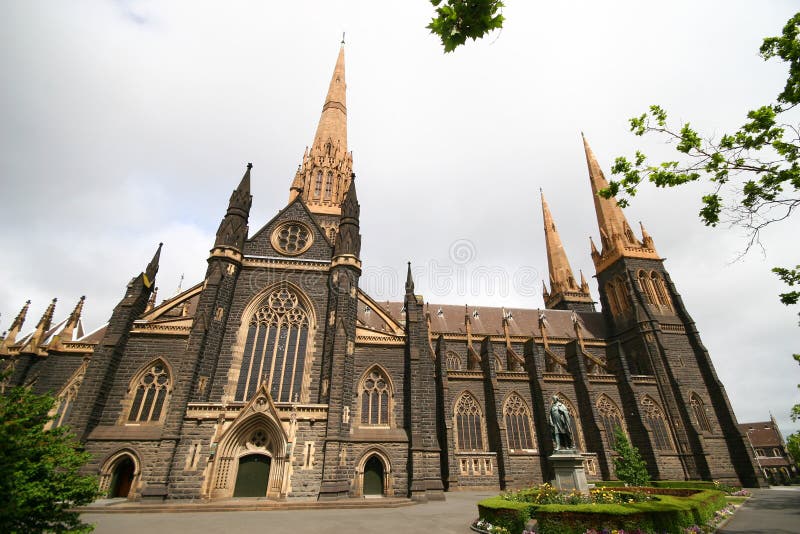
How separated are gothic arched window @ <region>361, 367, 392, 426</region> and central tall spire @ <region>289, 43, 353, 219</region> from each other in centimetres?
A: 1490

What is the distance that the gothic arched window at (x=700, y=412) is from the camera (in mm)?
25078

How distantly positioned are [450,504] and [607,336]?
2540cm

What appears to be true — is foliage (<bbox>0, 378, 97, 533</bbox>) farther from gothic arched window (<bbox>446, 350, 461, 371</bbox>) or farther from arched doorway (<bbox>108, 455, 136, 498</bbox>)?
gothic arched window (<bbox>446, 350, 461, 371</bbox>)

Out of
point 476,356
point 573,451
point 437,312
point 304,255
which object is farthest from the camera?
point 437,312

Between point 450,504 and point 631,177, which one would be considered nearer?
point 631,177

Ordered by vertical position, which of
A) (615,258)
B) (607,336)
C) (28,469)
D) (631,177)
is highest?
(615,258)

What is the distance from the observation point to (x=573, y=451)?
38.5 ft

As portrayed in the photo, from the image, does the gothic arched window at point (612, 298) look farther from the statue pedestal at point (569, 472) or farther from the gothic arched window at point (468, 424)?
the statue pedestal at point (569, 472)

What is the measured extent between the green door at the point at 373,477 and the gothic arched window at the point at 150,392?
31.8ft

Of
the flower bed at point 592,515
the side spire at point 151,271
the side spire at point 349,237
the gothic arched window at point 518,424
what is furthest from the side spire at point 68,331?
the gothic arched window at point 518,424

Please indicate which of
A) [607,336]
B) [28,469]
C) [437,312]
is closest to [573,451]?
[28,469]

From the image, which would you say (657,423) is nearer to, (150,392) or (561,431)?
(561,431)

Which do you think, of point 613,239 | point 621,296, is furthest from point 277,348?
point 613,239

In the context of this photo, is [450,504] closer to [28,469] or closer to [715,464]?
[28,469]
